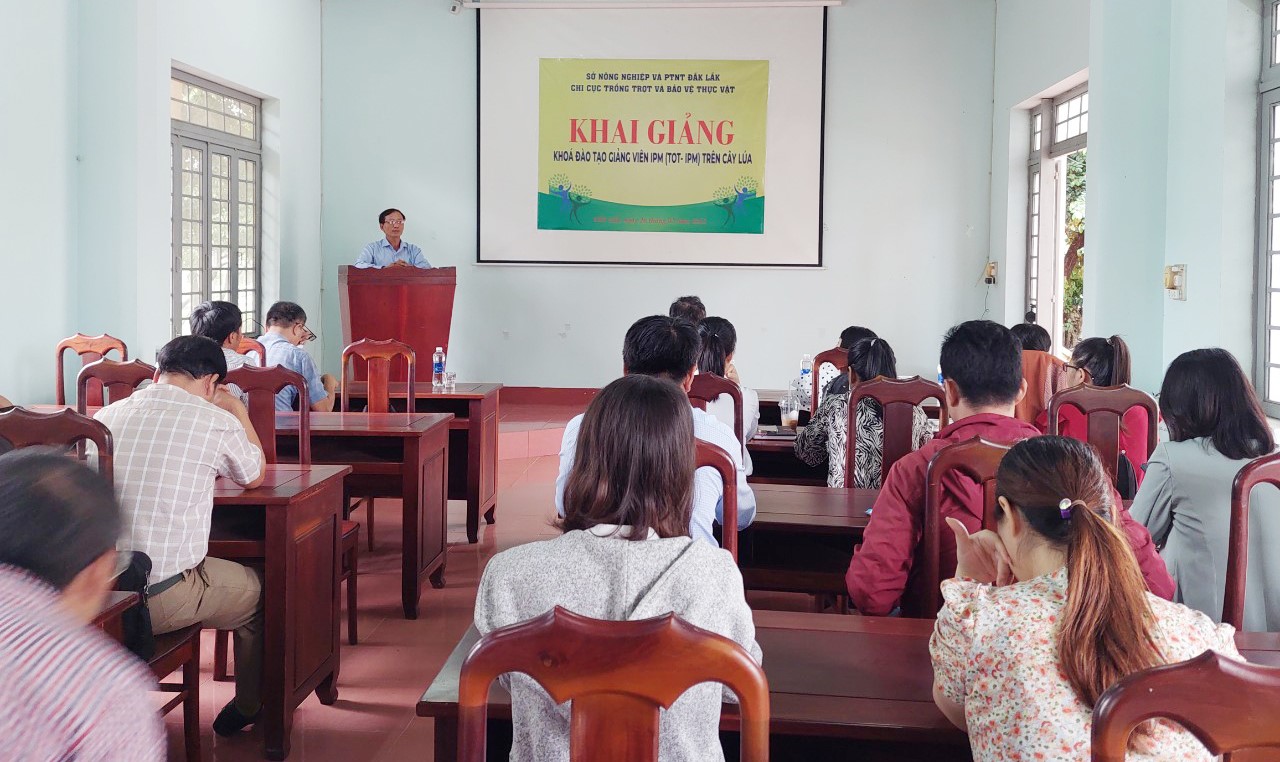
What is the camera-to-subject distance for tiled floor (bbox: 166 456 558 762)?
2.92 meters

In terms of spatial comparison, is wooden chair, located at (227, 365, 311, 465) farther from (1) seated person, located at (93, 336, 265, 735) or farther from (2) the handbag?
(2) the handbag

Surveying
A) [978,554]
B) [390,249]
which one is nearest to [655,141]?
[390,249]

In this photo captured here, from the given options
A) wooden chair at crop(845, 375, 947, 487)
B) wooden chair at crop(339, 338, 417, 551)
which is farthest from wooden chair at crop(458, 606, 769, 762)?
wooden chair at crop(339, 338, 417, 551)

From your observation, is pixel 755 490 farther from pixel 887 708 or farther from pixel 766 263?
pixel 766 263

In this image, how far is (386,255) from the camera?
8.00 meters

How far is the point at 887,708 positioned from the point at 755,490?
1.60m

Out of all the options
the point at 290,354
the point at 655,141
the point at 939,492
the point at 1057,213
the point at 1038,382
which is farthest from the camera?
the point at 655,141

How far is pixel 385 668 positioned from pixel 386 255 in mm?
4915

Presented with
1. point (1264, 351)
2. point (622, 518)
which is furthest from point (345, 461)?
point (1264, 351)

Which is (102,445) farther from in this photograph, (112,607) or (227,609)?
(112,607)

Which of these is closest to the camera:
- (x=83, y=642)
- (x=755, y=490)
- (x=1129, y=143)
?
(x=83, y=642)

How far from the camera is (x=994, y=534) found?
5.49ft

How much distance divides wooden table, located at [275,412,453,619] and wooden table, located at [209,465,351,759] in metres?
0.85

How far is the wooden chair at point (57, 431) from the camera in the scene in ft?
8.31
